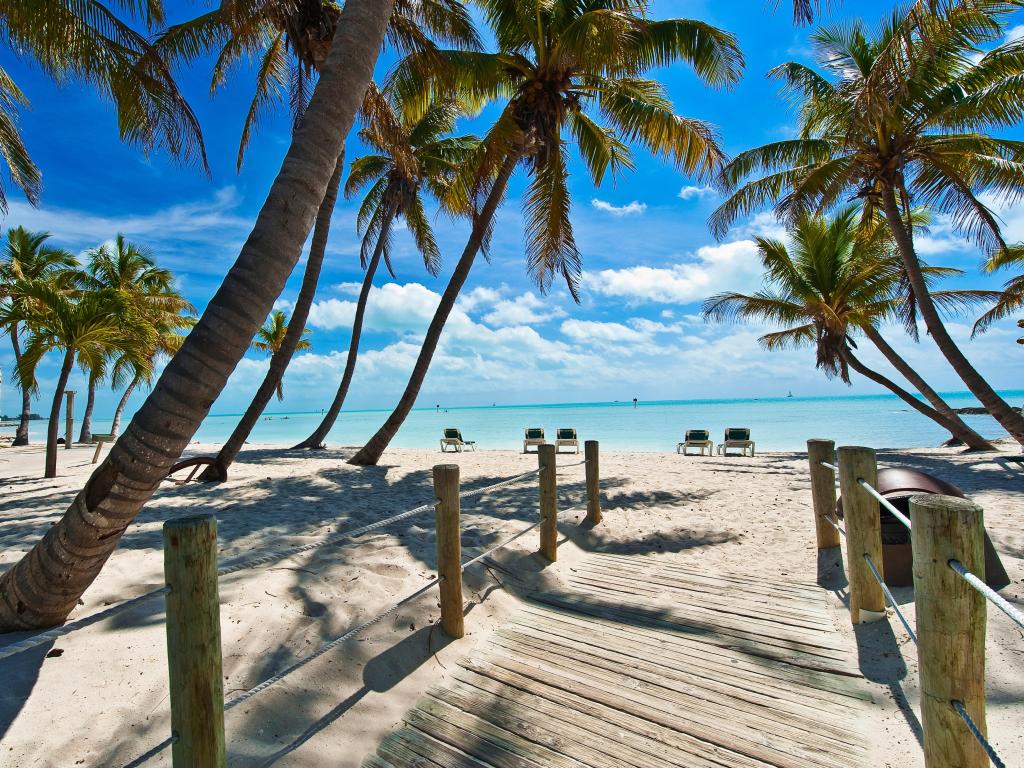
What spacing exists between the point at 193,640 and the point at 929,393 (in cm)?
1634

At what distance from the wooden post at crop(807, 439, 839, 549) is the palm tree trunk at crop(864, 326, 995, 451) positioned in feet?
34.7

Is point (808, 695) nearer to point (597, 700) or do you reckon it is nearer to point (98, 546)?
point (597, 700)

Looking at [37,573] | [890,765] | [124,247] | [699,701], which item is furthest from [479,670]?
[124,247]

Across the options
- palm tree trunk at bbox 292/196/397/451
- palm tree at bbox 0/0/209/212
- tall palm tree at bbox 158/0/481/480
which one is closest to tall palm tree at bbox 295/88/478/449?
palm tree trunk at bbox 292/196/397/451

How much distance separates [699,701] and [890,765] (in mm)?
809

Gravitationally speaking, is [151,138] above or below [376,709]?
above

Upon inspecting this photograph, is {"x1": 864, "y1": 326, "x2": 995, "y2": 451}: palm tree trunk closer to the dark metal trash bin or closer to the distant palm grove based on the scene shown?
the distant palm grove

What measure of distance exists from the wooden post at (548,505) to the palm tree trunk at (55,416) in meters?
9.64

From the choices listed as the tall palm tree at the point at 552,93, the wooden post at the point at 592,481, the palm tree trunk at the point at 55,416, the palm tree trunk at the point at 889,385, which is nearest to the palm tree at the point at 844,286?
the palm tree trunk at the point at 889,385

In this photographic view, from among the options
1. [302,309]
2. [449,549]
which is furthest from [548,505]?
[302,309]

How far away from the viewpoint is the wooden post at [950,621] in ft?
5.04

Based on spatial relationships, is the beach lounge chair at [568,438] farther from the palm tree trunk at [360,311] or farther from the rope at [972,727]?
the rope at [972,727]

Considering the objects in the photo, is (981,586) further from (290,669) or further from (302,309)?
(302,309)

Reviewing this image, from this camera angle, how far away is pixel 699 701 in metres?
2.72
